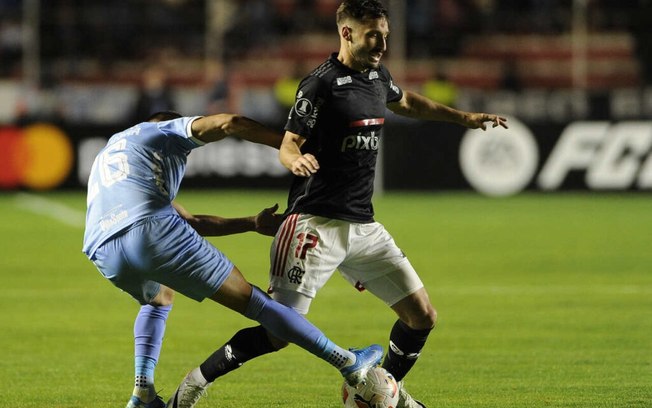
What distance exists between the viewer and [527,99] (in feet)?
80.8

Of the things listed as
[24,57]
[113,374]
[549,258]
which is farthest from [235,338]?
[24,57]

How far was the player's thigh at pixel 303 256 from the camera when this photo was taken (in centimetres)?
664

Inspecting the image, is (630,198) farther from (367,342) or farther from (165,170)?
(165,170)

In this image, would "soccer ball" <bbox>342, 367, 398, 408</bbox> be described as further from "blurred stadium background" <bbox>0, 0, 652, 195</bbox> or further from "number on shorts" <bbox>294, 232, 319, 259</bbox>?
"blurred stadium background" <bbox>0, 0, 652, 195</bbox>

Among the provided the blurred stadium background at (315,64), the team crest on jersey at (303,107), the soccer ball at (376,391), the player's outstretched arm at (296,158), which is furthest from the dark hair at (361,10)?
the blurred stadium background at (315,64)

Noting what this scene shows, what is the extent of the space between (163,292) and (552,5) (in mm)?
21218

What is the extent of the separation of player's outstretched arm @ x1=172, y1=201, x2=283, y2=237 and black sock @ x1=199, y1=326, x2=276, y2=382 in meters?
0.58

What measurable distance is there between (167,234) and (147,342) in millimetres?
957

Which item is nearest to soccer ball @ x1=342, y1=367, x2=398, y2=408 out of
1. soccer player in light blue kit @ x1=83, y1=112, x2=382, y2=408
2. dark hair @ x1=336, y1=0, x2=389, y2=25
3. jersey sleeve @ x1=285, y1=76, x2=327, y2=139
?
soccer player in light blue kit @ x1=83, y1=112, x2=382, y2=408

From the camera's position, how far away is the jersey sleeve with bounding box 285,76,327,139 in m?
6.48

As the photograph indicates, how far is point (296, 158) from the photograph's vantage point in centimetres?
611

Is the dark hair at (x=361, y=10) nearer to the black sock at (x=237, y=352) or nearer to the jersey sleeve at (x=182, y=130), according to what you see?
the jersey sleeve at (x=182, y=130)

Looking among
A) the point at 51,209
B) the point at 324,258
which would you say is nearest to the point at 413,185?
the point at 51,209

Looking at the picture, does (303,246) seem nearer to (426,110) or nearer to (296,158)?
(296,158)
